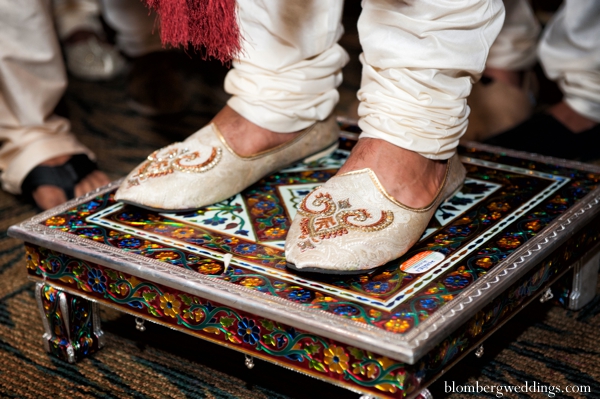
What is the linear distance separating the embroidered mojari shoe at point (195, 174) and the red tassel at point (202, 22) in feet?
0.54

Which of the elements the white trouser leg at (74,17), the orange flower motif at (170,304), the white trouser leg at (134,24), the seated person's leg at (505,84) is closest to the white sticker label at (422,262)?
the orange flower motif at (170,304)

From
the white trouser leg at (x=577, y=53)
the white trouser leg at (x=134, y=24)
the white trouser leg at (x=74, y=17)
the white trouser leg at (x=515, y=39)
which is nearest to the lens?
the white trouser leg at (x=577, y=53)

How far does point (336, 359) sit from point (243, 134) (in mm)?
369

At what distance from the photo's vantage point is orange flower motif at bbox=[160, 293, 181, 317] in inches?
28.8

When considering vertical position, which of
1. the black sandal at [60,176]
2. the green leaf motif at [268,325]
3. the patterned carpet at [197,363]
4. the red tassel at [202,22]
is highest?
the red tassel at [202,22]

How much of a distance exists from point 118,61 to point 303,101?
1.19 meters

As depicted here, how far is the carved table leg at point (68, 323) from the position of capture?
32.3 inches

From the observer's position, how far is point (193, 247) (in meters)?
0.78

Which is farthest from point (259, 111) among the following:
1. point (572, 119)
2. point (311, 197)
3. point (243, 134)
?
point (572, 119)

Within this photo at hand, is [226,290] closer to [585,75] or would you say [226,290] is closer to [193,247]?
[193,247]

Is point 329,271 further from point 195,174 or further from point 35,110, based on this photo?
point 35,110

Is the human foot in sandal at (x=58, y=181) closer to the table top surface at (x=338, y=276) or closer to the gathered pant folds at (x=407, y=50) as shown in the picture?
the table top surface at (x=338, y=276)

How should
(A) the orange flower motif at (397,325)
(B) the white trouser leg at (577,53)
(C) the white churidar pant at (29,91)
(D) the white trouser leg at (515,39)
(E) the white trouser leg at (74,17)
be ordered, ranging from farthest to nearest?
(E) the white trouser leg at (74,17), (D) the white trouser leg at (515,39), (B) the white trouser leg at (577,53), (C) the white churidar pant at (29,91), (A) the orange flower motif at (397,325)

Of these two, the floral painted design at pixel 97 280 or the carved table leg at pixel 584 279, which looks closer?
the floral painted design at pixel 97 280
